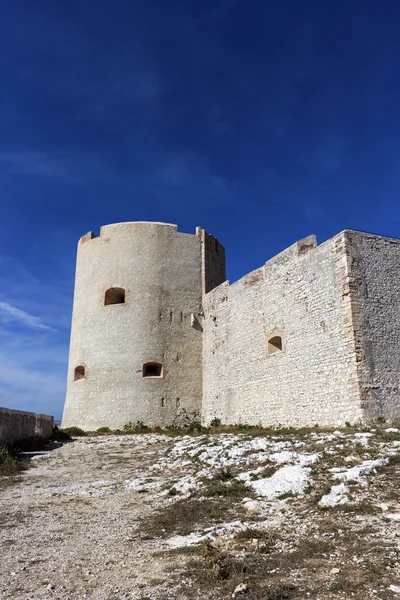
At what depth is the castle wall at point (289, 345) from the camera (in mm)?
11648

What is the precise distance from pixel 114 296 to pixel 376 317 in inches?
453

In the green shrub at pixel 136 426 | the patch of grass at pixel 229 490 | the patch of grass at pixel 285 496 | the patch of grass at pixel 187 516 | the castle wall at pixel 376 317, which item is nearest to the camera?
the patch of grass at pixel 187 516

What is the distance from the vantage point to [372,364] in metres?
11.1

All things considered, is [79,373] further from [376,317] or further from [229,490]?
[229,490]

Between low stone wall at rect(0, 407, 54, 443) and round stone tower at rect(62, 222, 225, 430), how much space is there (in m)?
3.21

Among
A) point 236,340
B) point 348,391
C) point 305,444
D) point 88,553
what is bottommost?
point 88,553

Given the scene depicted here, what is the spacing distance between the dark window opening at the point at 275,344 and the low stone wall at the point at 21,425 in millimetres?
7249

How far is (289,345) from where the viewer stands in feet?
44.7

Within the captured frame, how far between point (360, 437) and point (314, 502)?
11.9 feet

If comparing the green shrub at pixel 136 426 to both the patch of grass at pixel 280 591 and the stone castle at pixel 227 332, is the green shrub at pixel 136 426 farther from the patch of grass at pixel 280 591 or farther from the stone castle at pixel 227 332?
the patch of grass at pixel 280 591

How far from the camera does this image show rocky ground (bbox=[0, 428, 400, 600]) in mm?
3514

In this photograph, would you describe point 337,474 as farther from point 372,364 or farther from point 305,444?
point 372,364

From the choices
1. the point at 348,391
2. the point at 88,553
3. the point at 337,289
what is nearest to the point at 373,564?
the point at 88,553

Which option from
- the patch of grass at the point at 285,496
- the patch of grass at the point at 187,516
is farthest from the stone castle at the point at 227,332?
the patch of grass at the point at 187,516
